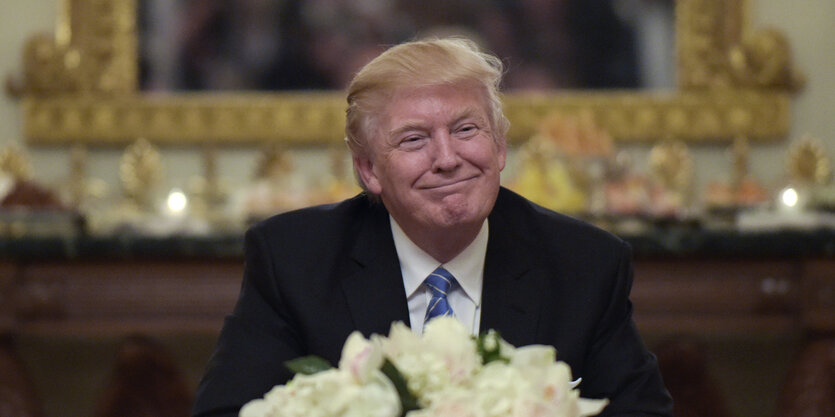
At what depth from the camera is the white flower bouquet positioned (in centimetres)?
137

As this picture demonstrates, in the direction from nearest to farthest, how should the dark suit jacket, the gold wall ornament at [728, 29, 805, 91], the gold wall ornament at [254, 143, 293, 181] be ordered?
the dark suit jacket → the gold wall ornament at [254, 143, 293, 181] → the gold wall ornament at [728, 29, 805, 91]

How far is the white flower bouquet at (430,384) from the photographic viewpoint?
1.37 m

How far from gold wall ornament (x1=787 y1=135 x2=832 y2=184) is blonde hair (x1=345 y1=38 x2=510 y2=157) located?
3755mm

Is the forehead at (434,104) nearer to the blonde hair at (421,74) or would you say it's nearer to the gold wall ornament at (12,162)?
the blonde hair at (421,74)

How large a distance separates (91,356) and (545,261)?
2692 mm

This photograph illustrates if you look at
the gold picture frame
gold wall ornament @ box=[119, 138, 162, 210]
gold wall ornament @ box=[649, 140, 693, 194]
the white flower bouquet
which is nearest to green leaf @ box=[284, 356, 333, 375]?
the white flower bouquet

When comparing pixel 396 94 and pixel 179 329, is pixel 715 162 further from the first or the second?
pixel 396 94

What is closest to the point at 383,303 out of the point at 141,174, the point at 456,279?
the point at 456,279

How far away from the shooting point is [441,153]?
80.4 inches

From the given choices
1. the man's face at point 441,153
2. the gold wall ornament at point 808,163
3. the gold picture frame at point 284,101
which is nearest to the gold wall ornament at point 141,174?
the gold picture frame at point 284,101

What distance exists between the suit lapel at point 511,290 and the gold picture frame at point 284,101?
3.65 metres

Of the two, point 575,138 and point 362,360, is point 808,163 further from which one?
point 362,360

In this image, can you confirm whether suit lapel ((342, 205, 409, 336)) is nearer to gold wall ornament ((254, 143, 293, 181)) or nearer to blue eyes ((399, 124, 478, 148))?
blue eyes ((399, 124, 478, 148))

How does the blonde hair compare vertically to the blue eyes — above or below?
above
